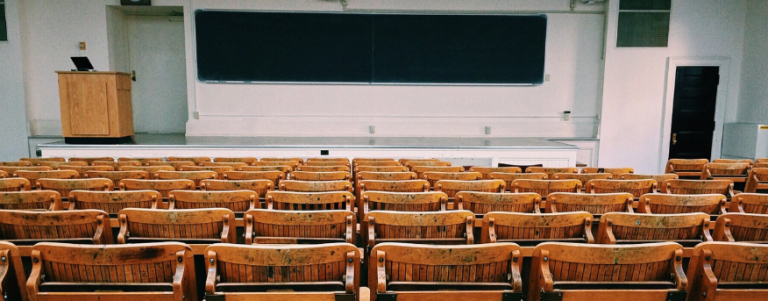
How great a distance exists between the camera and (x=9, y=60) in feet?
27.0

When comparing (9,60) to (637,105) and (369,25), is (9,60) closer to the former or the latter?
(369,25)

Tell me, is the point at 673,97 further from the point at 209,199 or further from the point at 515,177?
the point at 209,199

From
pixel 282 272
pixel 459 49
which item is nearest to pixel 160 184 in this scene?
pixel 282 272

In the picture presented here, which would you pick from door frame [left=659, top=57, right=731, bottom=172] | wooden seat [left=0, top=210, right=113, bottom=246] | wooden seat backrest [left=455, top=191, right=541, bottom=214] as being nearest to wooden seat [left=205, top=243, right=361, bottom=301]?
wooden seat [left=0, top=210, right=113, bottom=246]

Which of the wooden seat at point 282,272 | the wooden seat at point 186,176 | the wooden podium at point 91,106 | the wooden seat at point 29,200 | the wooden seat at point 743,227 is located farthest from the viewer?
the wooden podium at point 91,106

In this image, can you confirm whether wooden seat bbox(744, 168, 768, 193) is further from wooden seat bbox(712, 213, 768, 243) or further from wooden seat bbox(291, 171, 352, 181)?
wooden seat bbox(291, 171, 352, 181)

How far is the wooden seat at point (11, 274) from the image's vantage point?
184cm

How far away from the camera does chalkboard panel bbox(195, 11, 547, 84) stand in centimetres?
852

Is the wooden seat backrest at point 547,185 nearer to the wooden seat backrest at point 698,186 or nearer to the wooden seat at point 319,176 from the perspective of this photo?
the wooden seat backrest at point 698,186

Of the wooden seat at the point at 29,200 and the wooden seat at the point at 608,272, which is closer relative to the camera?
the wooden seat at the point at 608,272

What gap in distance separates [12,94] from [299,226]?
8.81 m

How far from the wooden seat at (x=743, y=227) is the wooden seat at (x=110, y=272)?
2716 mm

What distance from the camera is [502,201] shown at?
117 inches

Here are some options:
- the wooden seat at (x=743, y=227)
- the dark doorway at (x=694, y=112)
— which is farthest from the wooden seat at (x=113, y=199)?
the dark doorway at (x=694, y=112)
